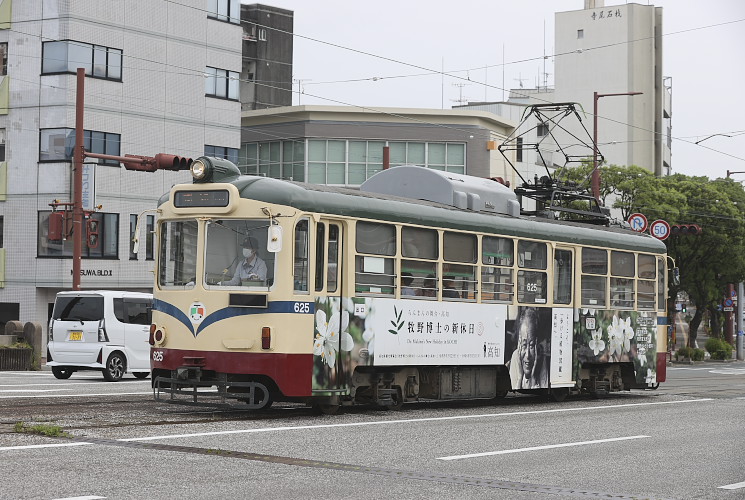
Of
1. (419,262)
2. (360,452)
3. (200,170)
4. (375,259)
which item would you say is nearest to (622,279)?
(419,262)

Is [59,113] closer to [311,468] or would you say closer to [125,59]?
[125,59]

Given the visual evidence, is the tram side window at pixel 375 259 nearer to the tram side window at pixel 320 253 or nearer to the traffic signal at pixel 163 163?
the tram side window at pixel 320 253

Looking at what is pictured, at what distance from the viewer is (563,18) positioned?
9062cm

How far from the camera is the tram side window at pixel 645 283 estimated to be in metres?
22.0

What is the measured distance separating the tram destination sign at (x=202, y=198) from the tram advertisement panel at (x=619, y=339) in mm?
7387

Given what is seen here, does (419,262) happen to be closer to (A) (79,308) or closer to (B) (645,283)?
(B) (645,283)

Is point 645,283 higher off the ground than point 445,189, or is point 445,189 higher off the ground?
point 445,189

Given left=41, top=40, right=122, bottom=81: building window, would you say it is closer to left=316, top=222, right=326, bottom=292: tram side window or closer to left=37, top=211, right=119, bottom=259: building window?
left=37, top=211, right=119, bottom=259: building window

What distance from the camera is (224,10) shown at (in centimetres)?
5228

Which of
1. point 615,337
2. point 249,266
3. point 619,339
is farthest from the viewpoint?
point 619,339

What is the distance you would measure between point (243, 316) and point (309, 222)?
1392mm

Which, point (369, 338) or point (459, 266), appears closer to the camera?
point (369, 338)

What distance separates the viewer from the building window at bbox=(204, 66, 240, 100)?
51531 millimetres

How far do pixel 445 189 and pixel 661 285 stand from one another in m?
6.73
